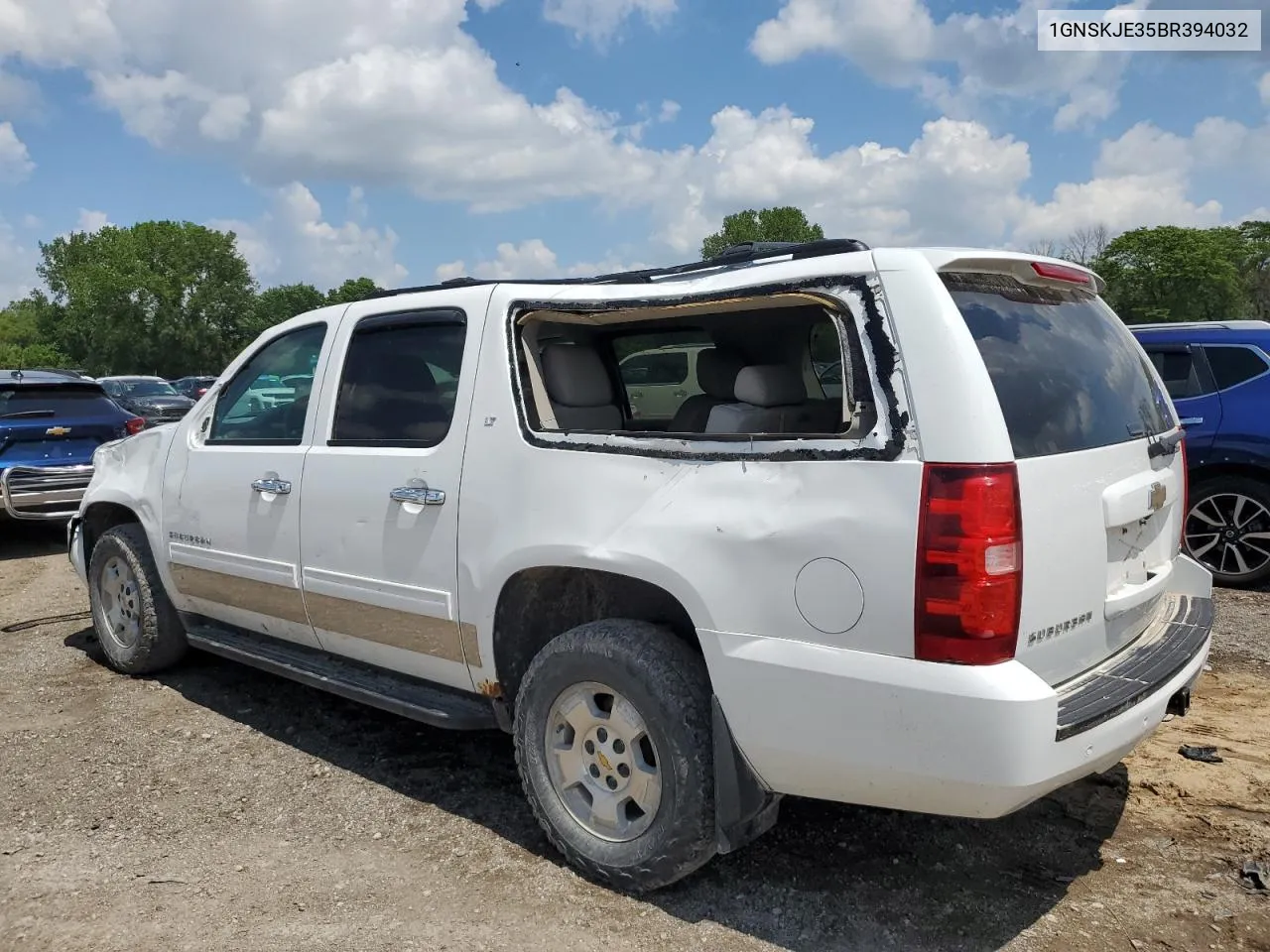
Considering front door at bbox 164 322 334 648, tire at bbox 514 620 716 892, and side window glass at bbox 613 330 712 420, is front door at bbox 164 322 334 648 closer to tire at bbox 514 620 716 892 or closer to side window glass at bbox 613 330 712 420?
side window glass at bbox 613 330 712 420

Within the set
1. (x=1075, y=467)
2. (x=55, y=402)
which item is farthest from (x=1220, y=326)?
(x=55, y=402)

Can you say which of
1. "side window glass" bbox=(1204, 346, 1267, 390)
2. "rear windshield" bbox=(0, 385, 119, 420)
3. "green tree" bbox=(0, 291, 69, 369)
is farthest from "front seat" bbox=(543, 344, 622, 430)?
"green tree" bbox=(0, 291, 69, 369)

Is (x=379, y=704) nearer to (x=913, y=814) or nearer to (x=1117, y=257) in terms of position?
(x=913, y=814)

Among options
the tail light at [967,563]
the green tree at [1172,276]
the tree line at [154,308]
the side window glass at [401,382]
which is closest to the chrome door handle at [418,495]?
the side window glass at [401,382]

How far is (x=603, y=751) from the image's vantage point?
3.16m

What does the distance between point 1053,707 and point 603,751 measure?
4.45ft

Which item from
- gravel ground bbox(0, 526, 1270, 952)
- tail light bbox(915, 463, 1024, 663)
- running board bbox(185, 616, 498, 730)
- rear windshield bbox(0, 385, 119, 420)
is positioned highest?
rear windshield bbox(0, 385, 119, 420)

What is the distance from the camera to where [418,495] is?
3596mm

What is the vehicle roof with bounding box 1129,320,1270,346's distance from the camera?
6.98 metres

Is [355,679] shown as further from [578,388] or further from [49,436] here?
[49,436]

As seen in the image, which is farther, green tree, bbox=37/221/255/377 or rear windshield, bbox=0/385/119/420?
green tree, bbox=37/221/255/377

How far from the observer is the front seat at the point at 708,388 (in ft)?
13.3

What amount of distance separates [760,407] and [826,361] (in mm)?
844

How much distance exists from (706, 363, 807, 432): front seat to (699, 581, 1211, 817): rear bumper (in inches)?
35.5
